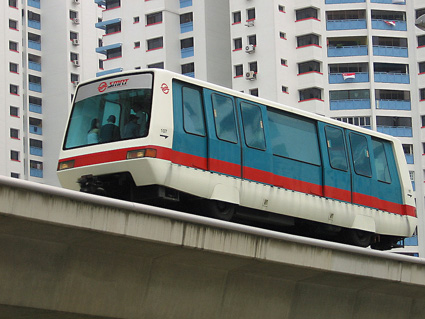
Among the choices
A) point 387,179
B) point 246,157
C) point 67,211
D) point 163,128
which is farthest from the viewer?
point 387,179

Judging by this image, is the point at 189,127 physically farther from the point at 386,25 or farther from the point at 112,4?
the point at 112,4

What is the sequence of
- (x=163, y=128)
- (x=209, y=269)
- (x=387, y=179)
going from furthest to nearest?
(x=387, y=179) < (x=163, y=128) < (x=209, y=269)

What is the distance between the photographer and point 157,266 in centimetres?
1084

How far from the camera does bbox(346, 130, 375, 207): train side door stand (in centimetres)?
1777

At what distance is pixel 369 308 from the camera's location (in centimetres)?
1434

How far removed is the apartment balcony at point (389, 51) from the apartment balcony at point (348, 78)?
1814 mm

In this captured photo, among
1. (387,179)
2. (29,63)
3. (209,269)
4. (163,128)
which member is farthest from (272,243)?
(29,63)

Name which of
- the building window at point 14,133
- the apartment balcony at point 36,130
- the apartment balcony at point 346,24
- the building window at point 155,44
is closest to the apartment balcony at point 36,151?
the apartment balcony at point 36,130

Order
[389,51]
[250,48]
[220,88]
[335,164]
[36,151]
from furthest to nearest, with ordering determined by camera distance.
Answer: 1. [36,151]
2. [389,51]
3. [250,48]
4. [335,164]
5. [220,88]

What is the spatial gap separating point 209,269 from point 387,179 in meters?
8.03

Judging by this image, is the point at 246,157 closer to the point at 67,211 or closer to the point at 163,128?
the point at 163,128

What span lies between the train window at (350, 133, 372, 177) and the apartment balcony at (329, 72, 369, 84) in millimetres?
53496

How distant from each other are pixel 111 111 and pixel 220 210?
219 cm

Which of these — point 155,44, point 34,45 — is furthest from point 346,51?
point 34,45
